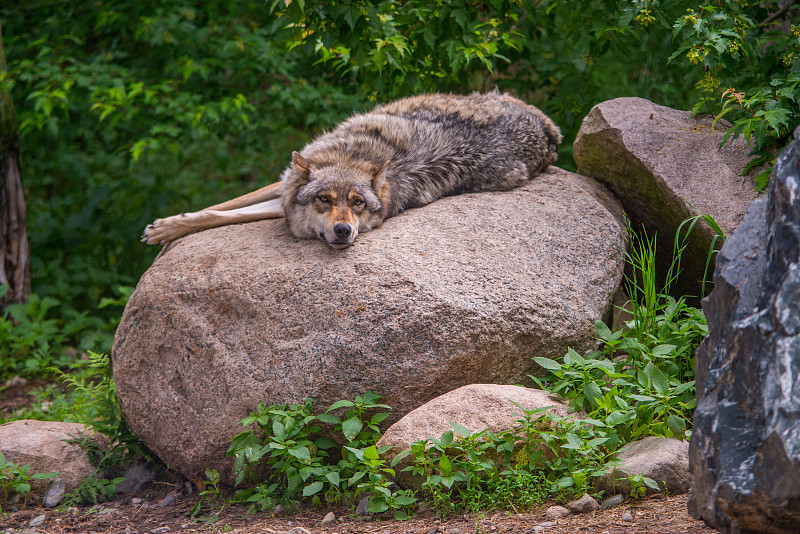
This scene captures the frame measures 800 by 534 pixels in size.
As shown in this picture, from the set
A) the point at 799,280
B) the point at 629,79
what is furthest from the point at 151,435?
the point at 629,79

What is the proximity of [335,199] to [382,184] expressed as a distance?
0.47 meters

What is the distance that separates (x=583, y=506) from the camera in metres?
3.17

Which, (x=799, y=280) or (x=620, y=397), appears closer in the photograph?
(x=799, y=280)

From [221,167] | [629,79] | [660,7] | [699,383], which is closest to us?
[699,383]

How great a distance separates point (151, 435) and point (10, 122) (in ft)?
15.8

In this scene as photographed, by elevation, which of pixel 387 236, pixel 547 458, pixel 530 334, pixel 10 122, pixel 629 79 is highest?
pixel 629 79

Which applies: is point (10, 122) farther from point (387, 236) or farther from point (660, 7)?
point (660, 7)

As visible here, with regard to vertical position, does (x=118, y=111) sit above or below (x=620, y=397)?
above

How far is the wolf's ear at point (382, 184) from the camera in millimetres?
4832

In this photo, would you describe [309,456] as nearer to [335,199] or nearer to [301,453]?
[301,453]

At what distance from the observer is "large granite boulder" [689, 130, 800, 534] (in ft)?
7.43

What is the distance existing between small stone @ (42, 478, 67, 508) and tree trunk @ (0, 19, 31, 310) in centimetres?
378

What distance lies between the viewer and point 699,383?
2789 millimetres

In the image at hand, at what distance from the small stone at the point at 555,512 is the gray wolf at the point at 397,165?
2170 mm
